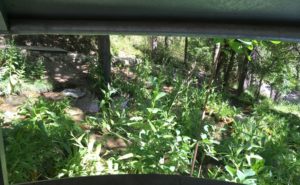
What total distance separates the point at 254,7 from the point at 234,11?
0.07 meters

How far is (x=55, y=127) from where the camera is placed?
12.3 ft

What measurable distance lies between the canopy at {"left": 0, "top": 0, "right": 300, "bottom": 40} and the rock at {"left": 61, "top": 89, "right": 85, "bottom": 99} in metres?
4.64

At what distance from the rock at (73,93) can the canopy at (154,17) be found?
4645mm

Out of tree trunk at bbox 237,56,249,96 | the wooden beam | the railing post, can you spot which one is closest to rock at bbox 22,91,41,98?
the railing post

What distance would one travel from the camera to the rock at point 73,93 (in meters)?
5.94

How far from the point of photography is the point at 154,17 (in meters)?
1.34

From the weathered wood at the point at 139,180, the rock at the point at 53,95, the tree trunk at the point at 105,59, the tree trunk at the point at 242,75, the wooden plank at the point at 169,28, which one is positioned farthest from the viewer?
the tree trunk at the point at 242,75

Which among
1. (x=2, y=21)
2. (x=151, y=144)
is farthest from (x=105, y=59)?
(x=2, y=21)

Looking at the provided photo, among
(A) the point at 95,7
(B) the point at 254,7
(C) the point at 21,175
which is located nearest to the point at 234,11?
(B) the point at 254,7

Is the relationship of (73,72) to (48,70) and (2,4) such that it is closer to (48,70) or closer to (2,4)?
(48,70)

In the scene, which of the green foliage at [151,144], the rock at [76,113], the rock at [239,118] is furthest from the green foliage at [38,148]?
the rock at [239,118]

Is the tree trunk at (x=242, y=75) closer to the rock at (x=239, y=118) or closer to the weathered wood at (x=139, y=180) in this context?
the rock at (x=239, y=118)

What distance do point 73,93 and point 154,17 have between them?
16.0 ft

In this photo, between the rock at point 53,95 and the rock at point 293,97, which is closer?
the rock at point 53,95
